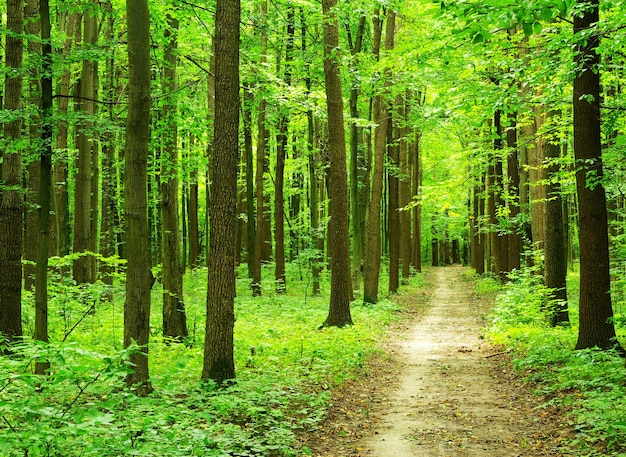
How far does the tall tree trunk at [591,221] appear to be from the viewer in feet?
31.0

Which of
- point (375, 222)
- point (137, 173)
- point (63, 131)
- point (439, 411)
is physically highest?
point (63, 131)

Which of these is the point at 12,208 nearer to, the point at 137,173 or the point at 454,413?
the point at 137,173

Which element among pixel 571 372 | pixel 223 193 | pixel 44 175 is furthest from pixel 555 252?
pixel 44 175

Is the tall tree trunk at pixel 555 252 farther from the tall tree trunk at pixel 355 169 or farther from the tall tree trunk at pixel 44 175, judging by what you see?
the tall tree trunk at pixel 44 175

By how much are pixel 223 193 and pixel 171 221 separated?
10.2 feet

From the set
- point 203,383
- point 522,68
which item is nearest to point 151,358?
point 203,383

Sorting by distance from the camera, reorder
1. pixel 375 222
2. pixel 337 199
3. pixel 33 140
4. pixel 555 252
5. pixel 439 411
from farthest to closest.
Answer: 1. pixel 375 222
2. pixel 337 199
3. pixel 555 252
4. pixel 439 411
5. pixel 33 140

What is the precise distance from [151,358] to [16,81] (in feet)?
17.4

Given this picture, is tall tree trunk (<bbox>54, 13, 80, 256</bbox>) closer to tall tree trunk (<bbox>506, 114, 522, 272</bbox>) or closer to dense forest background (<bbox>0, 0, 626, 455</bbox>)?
dense forest background (<bbox>0, 0, 626, 455</bbox>)

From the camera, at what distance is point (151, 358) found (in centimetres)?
970

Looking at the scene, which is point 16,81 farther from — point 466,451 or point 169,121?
point 466,451

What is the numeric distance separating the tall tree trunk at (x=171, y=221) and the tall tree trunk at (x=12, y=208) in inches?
98.2

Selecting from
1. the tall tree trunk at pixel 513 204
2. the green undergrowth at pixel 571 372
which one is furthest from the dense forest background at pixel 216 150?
the tall tree trunk at pixel 513 204

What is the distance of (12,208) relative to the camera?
9.28 m
